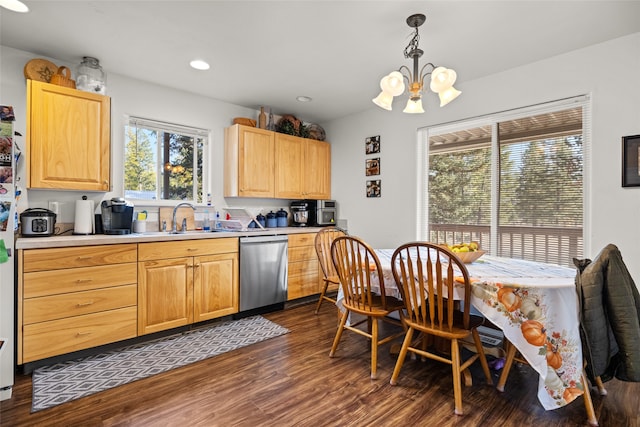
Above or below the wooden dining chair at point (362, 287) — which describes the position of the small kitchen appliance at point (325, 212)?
above

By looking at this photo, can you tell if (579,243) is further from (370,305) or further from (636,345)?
(370,305)

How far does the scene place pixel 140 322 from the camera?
2.66 metres

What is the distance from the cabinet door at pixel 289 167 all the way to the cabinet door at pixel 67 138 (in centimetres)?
184

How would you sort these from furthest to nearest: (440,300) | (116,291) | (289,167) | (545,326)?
(289,167) < (116,291) < (440,300) < (545,326)

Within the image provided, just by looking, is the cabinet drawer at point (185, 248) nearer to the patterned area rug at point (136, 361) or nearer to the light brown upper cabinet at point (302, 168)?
the patterned area rug at point (136, 361)

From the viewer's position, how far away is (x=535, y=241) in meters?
2.88

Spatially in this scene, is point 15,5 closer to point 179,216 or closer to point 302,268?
point 179,216

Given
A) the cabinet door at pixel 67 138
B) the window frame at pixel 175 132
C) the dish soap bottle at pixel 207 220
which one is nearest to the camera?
the cabinet door at pixel 67 138

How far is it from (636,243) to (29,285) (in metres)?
4.27

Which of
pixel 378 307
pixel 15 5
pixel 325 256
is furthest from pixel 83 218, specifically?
pixel 378 307

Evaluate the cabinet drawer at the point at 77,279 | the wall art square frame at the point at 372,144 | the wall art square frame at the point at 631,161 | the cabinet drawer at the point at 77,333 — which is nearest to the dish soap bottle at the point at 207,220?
the cabinet drawer at the point at 77,279

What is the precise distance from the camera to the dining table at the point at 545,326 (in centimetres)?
166

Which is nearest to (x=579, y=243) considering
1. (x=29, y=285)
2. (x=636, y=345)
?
(x=636, y=345)

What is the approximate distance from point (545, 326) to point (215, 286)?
2630 millimetres
